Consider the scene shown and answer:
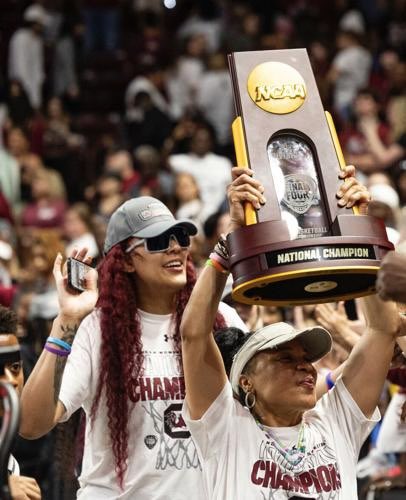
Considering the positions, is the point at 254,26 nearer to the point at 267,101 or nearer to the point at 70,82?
the point at 70,82

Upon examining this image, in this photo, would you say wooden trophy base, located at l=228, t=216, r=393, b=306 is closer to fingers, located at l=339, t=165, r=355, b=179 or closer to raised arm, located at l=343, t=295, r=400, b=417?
fingers, located at l=339, t=165, r=355, b=179

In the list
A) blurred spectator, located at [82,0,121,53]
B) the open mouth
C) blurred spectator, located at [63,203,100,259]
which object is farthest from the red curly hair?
blurred spectator, located at [82,0,121,53]

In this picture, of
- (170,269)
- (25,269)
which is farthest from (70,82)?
(170,269)

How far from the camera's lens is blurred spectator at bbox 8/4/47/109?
14.4 meters

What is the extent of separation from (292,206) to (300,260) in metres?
0.25

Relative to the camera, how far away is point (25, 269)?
9.44m

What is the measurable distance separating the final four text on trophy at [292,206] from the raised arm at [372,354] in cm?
23

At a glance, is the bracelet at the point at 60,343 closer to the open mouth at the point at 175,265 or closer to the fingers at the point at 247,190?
the open mouth at the point at 175,265

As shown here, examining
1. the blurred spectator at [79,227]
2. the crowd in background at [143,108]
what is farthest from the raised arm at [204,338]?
the blurred spectator at [79,227]

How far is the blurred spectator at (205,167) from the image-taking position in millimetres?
11061

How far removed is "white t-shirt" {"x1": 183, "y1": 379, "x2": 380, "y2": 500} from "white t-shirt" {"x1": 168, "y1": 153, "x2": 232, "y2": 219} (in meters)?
6.88

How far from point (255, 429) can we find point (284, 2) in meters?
12.2

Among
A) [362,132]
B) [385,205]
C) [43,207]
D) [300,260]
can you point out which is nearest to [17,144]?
[43,207]

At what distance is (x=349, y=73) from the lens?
13102mm
